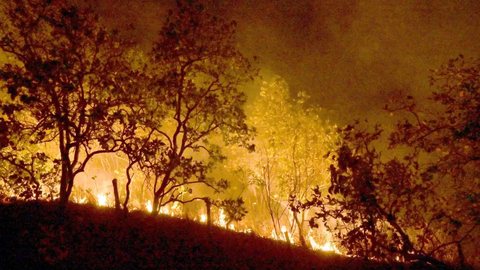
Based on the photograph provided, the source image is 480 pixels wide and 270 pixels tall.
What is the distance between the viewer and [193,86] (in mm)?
16906

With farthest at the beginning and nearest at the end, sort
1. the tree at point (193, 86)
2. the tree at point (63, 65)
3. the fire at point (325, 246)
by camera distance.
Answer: the fire at point (325, 246) → the tree at point (193, 86) → the tree at point (63, 65)

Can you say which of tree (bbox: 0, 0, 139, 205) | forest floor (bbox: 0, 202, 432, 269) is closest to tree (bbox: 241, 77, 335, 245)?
forest floor (bbox: 0, 202, 432, 269)

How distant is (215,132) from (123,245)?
738cm

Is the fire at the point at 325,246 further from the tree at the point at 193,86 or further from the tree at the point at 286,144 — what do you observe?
the tree at the point at 193,86

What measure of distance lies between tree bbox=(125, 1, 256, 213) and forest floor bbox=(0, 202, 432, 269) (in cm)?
171

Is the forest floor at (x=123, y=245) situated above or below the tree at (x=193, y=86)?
below

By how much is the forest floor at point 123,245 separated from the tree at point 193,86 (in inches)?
67.2

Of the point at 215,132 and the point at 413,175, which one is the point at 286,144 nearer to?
the point at 215,132

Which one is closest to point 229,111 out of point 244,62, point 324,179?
point 244,62

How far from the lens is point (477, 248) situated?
16.2m

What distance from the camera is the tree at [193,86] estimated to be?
15312 mm

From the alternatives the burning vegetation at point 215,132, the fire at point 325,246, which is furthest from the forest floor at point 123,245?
the fire at point 325,246

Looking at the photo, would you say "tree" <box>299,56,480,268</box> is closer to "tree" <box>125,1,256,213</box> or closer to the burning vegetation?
the burning vegetation

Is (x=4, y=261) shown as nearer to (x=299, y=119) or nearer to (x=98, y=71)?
(x=98, y=71)
